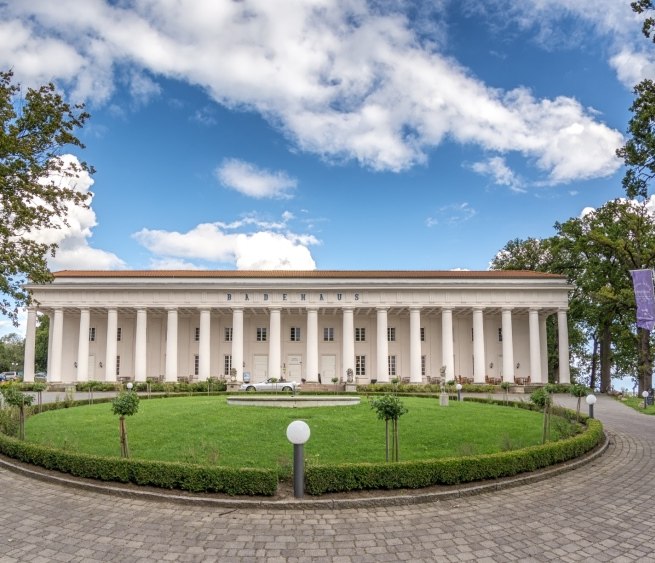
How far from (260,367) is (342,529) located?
4348 cm

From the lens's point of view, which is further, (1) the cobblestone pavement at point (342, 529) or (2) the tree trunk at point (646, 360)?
(2) the tree trunk at point (646, 360)

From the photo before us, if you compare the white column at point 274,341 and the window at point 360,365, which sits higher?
the white column at point 274,341

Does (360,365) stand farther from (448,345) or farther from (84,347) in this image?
(84,347)

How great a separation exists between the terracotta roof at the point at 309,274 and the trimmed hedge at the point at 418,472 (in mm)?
36059

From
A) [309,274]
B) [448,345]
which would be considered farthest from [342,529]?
[309,274]

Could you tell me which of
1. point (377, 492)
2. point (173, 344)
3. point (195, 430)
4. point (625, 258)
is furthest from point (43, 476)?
point (625, 258)

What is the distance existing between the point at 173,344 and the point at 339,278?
16.8 meters

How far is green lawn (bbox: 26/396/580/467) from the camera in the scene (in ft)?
40.0

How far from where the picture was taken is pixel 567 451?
12.1m

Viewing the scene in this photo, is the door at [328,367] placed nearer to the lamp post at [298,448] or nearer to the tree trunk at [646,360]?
the tree trunk at [646,360]

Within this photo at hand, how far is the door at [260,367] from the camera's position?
50250 mm

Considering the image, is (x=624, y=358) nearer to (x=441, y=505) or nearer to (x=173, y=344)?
(x=173, y=344)

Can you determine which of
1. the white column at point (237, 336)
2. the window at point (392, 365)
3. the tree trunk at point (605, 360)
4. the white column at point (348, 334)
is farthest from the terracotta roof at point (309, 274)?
the window at point (392, 365)

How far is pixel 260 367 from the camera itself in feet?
165
